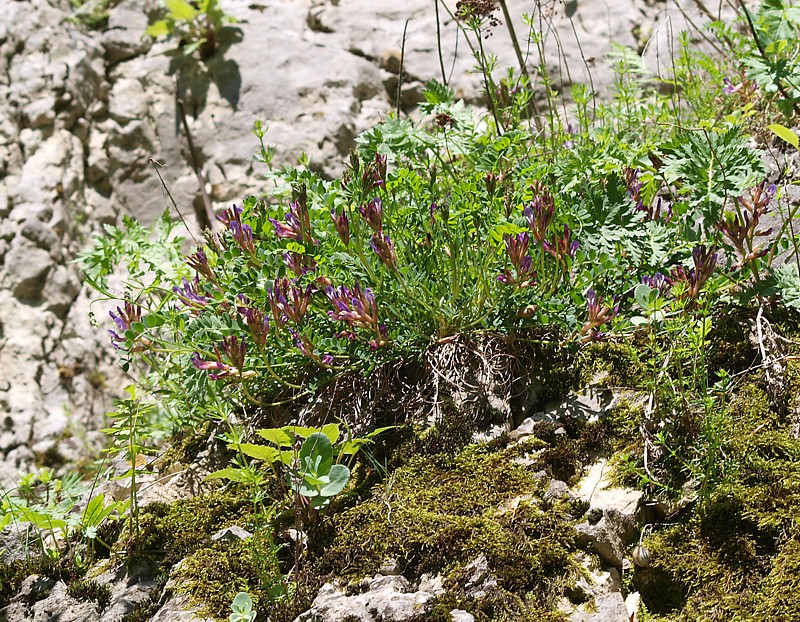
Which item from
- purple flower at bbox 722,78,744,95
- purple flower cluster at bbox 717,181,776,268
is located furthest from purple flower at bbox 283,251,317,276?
purple flower at bbox 722,78,744,95

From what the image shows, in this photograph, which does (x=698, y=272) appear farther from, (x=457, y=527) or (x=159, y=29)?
(x=159, y=29)

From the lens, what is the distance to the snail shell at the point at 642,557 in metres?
2.10

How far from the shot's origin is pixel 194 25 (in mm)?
5707

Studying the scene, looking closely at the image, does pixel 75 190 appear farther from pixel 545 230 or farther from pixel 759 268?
pixel 759 268

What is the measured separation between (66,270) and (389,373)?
333 cm

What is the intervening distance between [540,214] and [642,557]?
3.75 feet

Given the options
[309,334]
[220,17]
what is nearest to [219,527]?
[309,334]

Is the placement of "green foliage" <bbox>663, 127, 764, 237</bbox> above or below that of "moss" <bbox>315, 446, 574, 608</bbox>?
above

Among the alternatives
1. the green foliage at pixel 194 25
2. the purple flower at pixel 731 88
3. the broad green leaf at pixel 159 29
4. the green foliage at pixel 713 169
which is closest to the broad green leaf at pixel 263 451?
the green foliage at pixel 713 169

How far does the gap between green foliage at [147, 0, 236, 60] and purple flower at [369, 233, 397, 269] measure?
3658 mm

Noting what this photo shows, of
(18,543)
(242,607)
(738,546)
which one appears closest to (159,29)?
(18,543)

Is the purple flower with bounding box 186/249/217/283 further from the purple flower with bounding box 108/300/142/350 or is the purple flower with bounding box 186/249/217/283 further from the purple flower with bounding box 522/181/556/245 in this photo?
the purple flower with bounding box 522/181/556/245

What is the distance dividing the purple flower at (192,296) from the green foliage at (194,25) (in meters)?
3.10

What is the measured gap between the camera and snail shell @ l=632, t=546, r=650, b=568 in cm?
210
